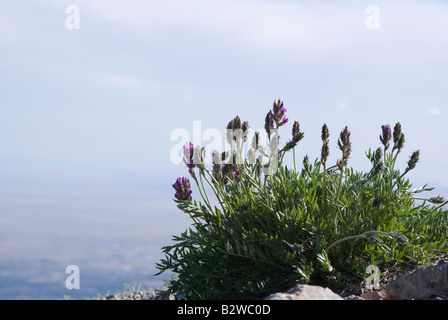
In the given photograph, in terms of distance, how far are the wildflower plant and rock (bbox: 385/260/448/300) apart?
0.30 meters

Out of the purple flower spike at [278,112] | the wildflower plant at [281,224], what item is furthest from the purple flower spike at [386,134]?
the purple flower spike at [278,112]

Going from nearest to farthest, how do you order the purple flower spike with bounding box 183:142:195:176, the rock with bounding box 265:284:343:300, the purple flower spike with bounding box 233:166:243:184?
the rock with bounding box 265:284:343:300 → the purple flower spike with bounding box 183:142:195:176 → the purple flower spike with bounding box 233:166:243:184

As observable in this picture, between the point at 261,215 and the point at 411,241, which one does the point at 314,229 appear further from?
the point at 411,241

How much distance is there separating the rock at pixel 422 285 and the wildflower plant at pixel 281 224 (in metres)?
0.30

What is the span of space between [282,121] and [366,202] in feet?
3.36

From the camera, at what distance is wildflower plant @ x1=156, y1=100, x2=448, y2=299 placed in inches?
140

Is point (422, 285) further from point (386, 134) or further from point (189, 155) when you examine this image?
point (189, 155)

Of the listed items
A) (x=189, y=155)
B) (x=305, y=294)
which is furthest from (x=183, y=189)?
(x=305, y=294)

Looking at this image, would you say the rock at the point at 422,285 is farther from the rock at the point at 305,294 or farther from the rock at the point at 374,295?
the rock at the point at 305,294

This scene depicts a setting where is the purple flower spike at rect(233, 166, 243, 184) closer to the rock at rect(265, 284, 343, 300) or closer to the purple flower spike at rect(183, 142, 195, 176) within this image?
the purple flower spike at rect(183, 142, 195, 176)

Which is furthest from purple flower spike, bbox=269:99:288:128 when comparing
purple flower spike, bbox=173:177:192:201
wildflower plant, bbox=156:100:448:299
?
purple flower spike, bbox=173:177:192:201

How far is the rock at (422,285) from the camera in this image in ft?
10.5
